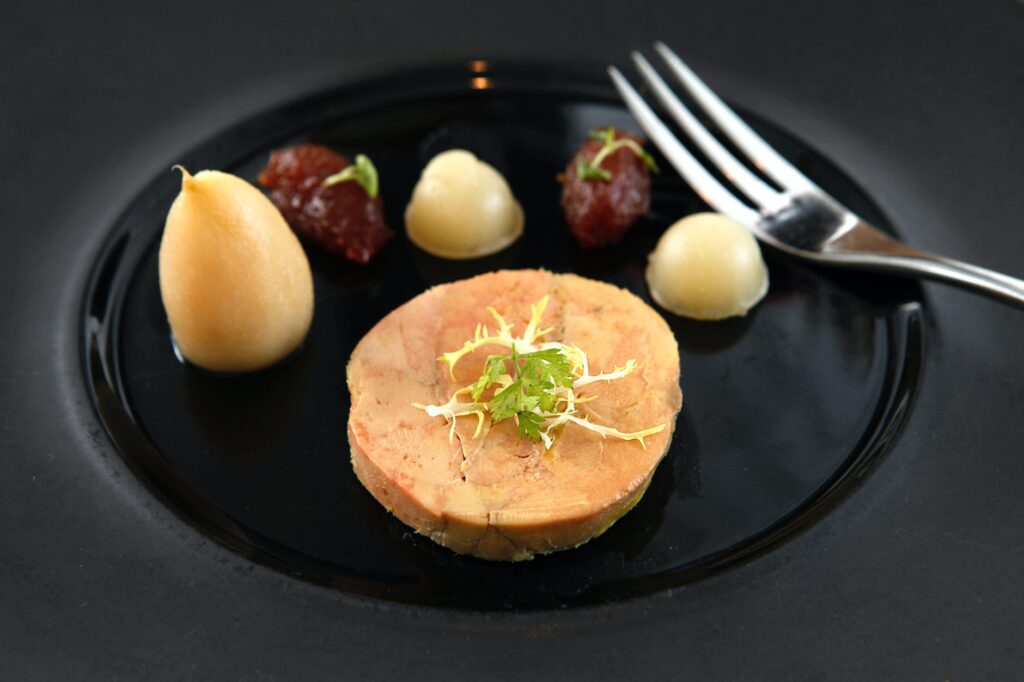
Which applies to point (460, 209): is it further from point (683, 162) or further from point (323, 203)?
point (683, 162)

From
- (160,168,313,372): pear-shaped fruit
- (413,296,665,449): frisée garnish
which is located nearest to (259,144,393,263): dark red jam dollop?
(160,168,313,372): pear-shaped fruit

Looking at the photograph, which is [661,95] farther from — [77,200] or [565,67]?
[77,200]

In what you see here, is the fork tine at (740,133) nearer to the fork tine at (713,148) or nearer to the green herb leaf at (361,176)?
the fork tine at (713,148)

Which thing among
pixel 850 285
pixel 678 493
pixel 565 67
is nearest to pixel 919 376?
pixel 850 285

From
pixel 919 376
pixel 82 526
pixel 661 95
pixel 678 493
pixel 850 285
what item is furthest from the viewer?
pixel 661 95

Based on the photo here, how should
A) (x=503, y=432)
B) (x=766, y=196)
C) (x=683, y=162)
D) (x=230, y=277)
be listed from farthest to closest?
(x=683, y=162), (x=766, y=196), (x=230, y=277), (x=503, y=432)

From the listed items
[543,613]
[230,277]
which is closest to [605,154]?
[230,277]
